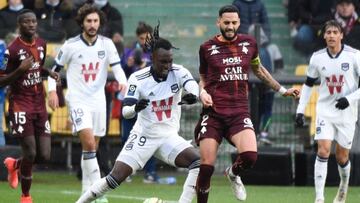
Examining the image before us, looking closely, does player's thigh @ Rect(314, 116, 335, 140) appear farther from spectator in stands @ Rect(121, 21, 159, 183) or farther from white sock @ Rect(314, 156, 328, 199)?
spectator in stands @ Rect(121, 21, 159, 183)

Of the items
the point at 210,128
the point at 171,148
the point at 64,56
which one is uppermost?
the point at 64,56

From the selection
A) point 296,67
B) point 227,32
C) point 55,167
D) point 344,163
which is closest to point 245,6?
point 296,67

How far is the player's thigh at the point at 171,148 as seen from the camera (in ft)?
47.3

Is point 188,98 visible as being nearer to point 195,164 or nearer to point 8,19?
point 195,164

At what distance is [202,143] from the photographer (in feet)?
47.1

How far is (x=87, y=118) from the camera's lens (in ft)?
56.0

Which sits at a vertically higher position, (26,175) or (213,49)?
(213,49)

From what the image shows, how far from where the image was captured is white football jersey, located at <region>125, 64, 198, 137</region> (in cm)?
1445

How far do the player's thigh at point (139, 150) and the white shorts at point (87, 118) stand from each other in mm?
2619

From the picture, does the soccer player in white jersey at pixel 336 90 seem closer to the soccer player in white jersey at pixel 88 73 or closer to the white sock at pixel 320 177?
the white sock at pixel 320 177

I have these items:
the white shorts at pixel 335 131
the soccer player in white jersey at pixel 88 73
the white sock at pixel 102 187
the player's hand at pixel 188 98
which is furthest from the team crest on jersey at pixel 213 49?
the white shorts at pixel 335 131

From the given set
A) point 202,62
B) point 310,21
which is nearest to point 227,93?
point 202,62

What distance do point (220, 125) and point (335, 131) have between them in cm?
298

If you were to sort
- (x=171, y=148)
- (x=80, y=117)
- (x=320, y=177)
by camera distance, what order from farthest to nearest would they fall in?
(x=80, y=117)
(x=320, y=177)
(x=171, y=148)
